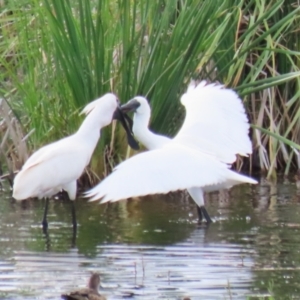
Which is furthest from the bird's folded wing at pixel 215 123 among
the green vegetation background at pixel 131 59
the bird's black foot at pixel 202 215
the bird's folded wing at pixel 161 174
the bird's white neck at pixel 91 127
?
the bird's white neck at pixel 91 127

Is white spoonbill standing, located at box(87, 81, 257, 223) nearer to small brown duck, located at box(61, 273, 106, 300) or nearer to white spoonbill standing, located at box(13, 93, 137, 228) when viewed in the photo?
white spoonbill standing, located at box(13, 93, 137, 228)

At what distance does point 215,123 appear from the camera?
31.9ft

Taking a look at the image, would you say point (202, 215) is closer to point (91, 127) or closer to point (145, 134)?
point (145, 134)

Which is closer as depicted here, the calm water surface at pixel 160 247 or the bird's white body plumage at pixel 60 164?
the calm water surface at pixel 160 247

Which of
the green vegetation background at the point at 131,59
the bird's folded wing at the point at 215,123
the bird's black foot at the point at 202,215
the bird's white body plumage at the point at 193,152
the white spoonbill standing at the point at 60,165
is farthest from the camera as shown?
the green vegetation background at the point at 131,59

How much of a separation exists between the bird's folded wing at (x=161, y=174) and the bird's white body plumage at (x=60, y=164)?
0.73 meters

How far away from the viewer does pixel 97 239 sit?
27.4ft

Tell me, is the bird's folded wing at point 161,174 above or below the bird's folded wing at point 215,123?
below

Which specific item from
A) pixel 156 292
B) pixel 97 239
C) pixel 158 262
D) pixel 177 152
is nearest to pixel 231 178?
pixel 177 152

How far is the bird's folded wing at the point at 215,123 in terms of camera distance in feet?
31.0

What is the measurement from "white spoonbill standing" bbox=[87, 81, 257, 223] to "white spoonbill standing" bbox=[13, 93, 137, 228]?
0.63 m

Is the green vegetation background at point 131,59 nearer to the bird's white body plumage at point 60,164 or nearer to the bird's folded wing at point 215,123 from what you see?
the bird's folded wing at point 215,123

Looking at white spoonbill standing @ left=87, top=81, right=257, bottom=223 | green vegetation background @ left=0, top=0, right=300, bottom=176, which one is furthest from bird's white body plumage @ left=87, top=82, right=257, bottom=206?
green vegetation background @ left=0, top=0, right=300, bottom=176

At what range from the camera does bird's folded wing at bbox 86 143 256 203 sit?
7.72m
